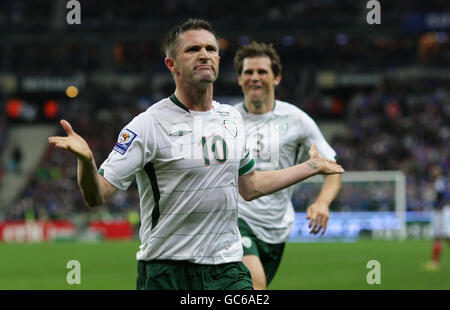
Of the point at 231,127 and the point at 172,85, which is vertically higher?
the point at 172,85

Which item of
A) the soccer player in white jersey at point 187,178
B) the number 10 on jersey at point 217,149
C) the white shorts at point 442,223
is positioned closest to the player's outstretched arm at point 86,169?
the soccer player in white jersey at point 187,178

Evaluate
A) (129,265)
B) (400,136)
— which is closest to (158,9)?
(400,136)

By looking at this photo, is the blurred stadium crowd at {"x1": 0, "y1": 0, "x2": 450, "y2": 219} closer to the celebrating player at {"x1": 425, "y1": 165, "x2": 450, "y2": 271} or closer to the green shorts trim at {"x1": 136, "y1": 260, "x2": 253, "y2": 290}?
the celebrating player at {"x1": 425, "y1": 165, "x2": 450, "y2": 271}

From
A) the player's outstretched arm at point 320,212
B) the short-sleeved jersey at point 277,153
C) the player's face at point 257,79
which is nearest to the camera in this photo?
the player's outstretched arm at point 320,212

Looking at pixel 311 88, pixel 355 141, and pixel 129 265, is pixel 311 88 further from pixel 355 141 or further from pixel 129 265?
pixel 129 265

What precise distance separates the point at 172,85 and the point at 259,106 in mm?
36325

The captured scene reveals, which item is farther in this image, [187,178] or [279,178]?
[279,178]

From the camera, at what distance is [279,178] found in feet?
19.2

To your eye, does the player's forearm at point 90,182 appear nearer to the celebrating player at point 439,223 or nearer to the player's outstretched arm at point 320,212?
the player's outstretched arm at point 320,212

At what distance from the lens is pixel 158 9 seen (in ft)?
147

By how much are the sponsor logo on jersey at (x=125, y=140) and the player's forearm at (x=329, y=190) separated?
2364 mm

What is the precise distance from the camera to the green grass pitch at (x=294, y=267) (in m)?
15.1

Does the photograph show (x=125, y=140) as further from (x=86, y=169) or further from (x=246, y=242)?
(x=246, y=242)

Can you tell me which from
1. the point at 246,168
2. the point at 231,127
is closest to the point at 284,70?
the point at 246,168
